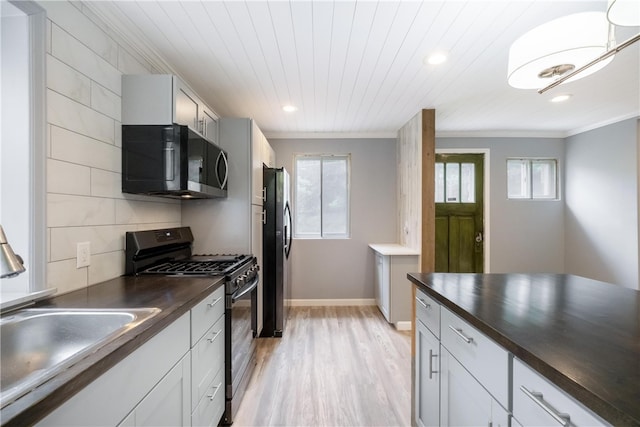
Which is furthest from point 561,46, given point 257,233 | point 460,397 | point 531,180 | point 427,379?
point 531,180

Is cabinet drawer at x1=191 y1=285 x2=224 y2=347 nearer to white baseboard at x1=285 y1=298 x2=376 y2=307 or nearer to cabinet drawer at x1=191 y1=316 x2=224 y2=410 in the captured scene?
cabinet drawer at x1=191 y1=316 x2=224 y2=410

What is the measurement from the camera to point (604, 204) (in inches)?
145

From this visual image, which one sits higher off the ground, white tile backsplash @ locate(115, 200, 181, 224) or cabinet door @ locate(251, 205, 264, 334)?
white tile backsplash @ locate(115, 200, 181, 224)

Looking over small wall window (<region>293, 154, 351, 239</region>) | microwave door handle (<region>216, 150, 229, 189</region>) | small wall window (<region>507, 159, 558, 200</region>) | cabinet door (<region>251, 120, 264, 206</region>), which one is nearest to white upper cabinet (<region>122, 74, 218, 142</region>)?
microwave door handle (<region>216, 150, 229, 189</region>)

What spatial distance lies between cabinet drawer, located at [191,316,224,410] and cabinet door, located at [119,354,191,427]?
58 millimetres

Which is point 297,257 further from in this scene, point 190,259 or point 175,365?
point 175,365

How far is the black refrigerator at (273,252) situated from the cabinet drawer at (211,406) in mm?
1331

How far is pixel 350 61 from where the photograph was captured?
2.16 meters

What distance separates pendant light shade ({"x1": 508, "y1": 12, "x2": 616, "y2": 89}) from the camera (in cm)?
116

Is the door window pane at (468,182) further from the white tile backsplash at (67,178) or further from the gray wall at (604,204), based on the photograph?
the white tile backsplash at (67,178)

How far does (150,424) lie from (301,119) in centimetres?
322

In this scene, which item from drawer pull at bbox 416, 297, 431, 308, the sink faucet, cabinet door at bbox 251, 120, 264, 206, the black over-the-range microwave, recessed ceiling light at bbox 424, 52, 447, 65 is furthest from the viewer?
cabinet door at bbox 251, 120, 264, 206

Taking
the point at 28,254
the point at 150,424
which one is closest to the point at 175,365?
the point at 150,424

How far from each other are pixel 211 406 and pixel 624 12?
2459 millimetres
